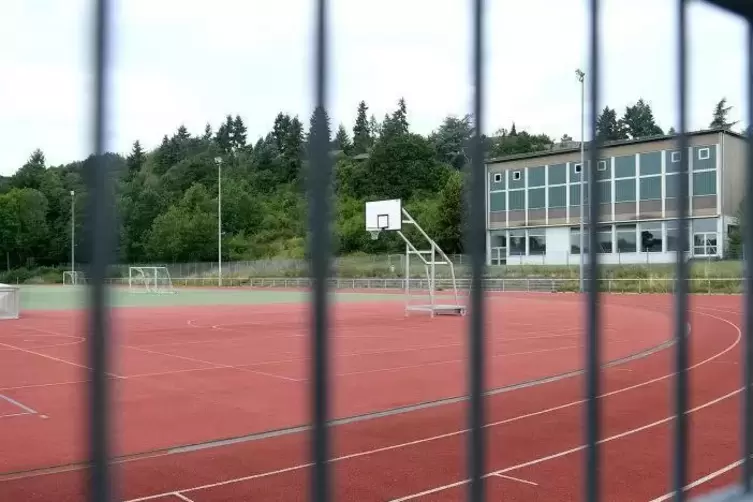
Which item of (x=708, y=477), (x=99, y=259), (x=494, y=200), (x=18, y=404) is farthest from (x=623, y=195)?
(x=99, y=259)

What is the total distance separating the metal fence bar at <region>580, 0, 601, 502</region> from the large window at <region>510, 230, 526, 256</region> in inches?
1322

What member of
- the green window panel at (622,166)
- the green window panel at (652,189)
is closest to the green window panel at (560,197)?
the green window panel at (622,166)

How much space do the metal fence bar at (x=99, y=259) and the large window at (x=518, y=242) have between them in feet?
113

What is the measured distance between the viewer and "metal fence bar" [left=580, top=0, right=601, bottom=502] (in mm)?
1492

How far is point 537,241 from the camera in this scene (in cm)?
3616

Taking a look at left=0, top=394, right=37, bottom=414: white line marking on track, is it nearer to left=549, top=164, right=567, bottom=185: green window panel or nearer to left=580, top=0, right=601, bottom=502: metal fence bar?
left=549, top=164, right=567, bottom=185: green window panel

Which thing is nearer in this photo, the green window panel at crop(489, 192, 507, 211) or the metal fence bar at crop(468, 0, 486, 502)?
the metal fence bar at crop(468, 0, 486, 502)

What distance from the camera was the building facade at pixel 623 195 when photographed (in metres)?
1.79

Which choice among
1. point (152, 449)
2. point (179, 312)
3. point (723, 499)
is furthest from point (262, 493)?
point (179, 312)

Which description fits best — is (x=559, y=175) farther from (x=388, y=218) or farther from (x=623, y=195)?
(x=388, y=218)

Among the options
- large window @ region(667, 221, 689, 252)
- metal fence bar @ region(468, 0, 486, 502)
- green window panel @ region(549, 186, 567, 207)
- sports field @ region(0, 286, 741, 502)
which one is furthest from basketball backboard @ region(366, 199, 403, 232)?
metal fence bar @ region(468, 0, 486, 502)

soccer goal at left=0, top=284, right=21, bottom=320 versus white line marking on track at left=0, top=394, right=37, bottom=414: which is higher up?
soccer goal at left=0, top=284, right=21, bottom=320

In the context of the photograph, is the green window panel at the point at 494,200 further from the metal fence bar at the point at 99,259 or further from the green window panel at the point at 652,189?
the green window panel at the point at 652,189

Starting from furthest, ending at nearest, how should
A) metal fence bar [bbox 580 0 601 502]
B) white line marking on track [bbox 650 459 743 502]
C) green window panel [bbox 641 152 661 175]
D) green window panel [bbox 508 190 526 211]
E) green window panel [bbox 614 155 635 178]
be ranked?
green window panel [bbox 614 155 635 178]
green window panel [bbox 508 190 526 211]
green window panel [bbox 641 152 661 175]
white line marking on track [bbox 650 459 743 502]
metal fence bar [bbox 580 0 601 502]
